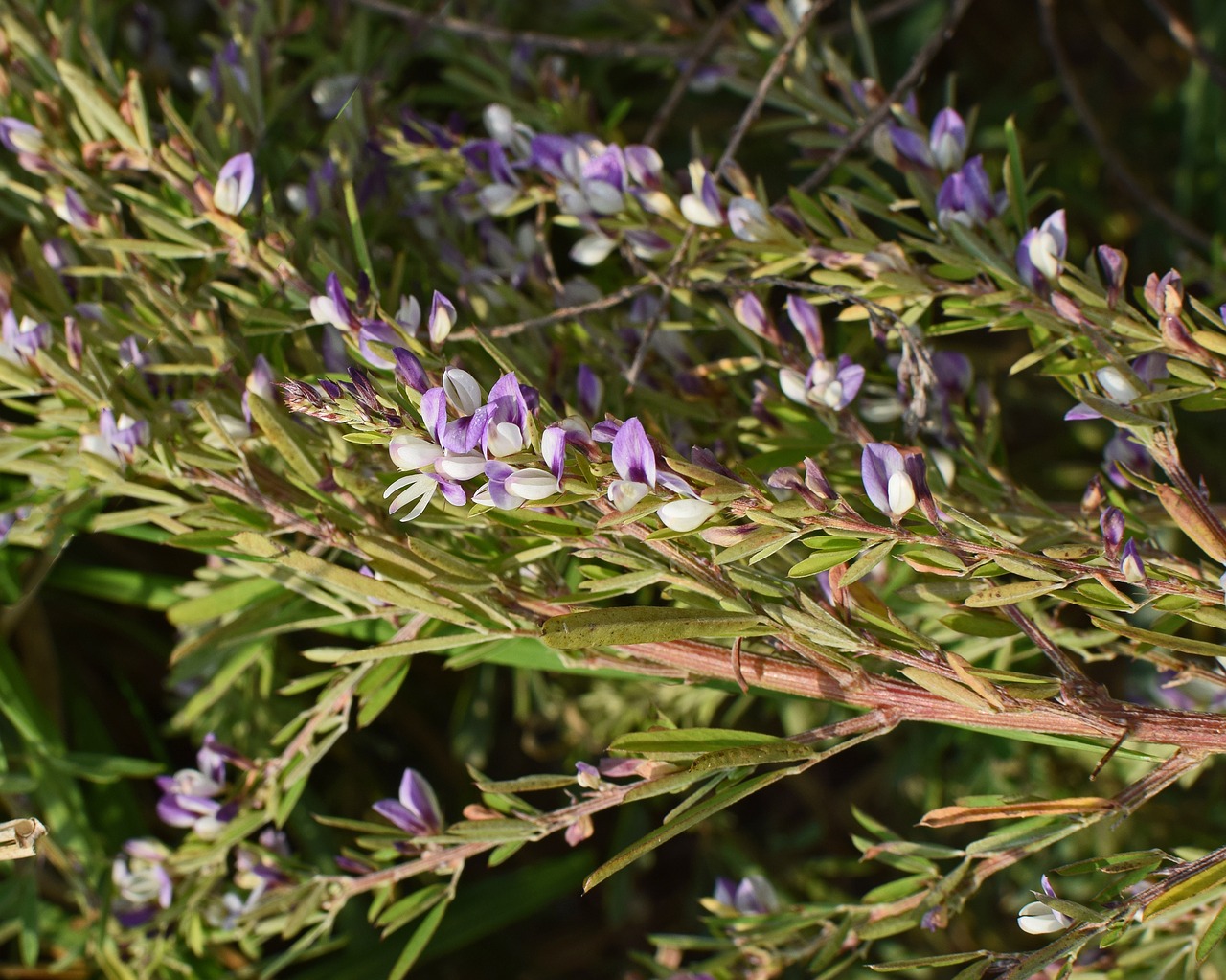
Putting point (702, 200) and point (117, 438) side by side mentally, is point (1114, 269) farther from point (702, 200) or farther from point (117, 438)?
point (117, 438)

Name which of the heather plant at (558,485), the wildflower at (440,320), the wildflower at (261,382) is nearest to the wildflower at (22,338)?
the heather plant at (558,485)

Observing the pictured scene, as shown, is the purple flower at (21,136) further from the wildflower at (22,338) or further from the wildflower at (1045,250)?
the wildflower at (1045,250)

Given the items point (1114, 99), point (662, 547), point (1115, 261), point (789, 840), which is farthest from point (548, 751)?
point (1114, 99)

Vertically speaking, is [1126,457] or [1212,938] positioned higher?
[1126,457]

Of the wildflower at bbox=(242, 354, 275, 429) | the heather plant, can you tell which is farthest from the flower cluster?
the wildflower at bbox=(242, 354, 275, 429)

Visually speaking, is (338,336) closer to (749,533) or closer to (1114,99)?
(749,533)

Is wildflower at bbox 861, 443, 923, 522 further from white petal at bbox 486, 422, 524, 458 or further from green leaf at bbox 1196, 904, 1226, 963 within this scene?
green leaf at bbox 1196, 904, 1226, 963

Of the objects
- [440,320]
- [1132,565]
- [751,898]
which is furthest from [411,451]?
[751,898]
